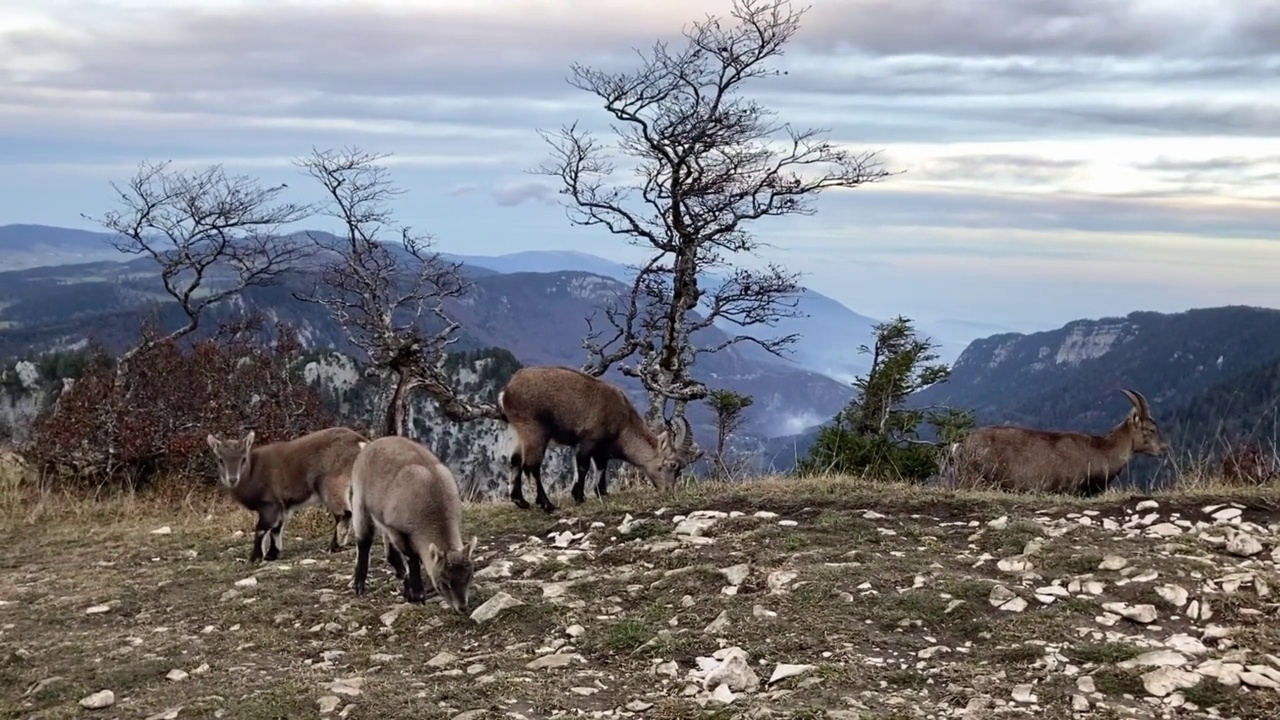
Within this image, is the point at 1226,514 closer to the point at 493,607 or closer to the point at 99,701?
the point at 493,607

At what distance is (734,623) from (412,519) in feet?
10.4

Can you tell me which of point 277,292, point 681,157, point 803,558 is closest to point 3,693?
point 803,558

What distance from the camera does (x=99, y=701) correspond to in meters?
7.18

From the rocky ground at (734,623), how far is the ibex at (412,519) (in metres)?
0.23

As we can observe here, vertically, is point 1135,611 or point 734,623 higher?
point 1135,611

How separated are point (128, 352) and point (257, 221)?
195 inches

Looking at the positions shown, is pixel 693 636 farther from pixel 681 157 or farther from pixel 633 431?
pixel 681 157

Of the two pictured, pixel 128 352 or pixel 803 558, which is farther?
pixel 128 352

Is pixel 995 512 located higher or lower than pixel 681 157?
lower

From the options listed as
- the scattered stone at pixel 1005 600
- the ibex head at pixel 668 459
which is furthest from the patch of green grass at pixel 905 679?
the ibex head at pixel 668 459

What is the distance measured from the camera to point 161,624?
909 centimetres

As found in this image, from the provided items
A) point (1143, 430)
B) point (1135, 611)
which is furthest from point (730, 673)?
point (1143, 430)

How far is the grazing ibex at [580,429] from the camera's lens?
45.4 feet

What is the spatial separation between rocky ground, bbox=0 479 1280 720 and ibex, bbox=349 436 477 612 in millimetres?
230
